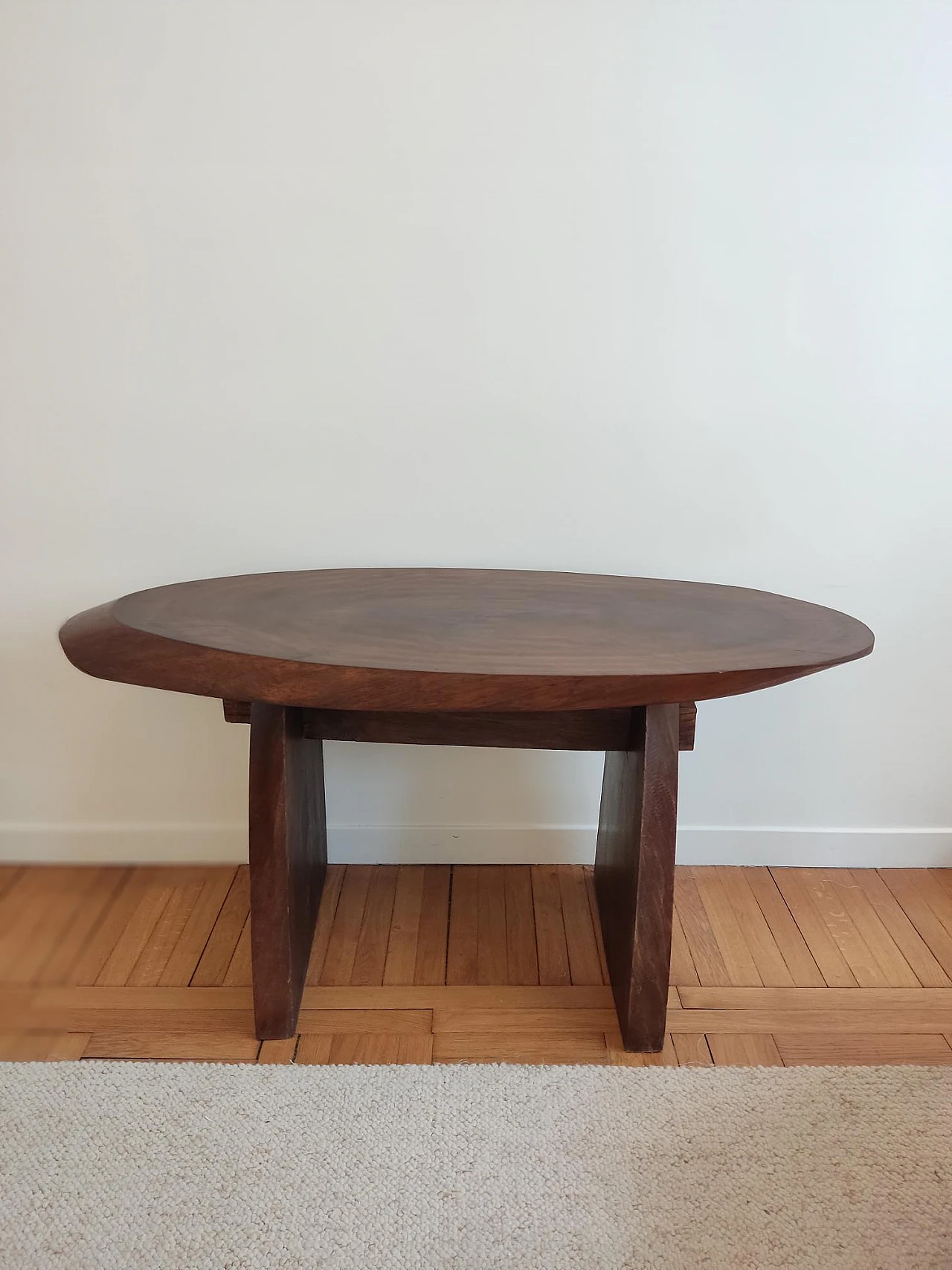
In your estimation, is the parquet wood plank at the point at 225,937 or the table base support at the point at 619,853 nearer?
the table base support at the point at 619,853

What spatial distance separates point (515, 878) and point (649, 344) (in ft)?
3.47

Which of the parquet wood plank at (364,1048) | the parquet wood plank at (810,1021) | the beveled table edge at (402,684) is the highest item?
the beveled table edge at (402,684)

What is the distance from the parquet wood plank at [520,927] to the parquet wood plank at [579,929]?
63 mm

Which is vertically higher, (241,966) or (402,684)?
(402,684)

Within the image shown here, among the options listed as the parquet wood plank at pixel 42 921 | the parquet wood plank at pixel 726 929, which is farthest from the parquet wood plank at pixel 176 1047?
the parquet wood plank at pixel 726 929

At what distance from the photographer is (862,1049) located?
4.75ft

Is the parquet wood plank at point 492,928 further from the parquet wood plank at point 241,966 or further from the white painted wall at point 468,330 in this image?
the parquet wood plank at point 241,966

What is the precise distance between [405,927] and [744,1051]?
624 mm

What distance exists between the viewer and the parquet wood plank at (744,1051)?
4.64 feet

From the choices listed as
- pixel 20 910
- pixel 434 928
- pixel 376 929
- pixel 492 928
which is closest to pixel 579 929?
pixel 492 928

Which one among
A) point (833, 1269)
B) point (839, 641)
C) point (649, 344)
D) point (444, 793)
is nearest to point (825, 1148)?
point (833, 1269)

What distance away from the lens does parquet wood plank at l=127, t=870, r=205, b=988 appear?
1587mm

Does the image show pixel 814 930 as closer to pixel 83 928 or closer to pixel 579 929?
pixel 579 929

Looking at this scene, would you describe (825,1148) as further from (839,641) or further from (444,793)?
(444,793)
